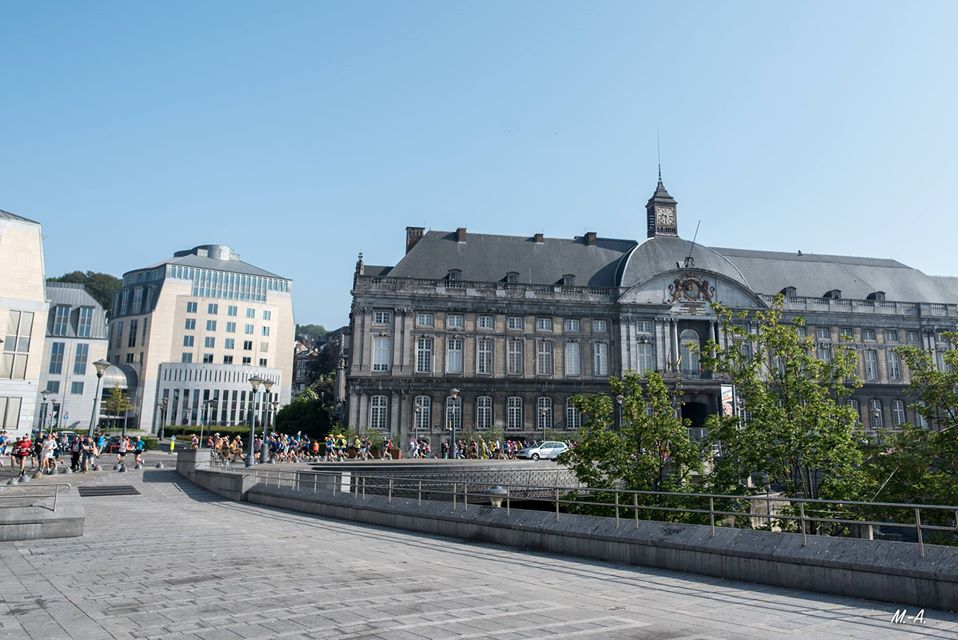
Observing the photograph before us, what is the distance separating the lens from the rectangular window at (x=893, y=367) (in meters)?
61.4

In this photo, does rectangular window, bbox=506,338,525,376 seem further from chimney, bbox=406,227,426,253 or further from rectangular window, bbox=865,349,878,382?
rectangular window, bbox=865,349,878,382

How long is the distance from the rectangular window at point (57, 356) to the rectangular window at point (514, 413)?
207 feet

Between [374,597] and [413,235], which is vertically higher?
[413,235]

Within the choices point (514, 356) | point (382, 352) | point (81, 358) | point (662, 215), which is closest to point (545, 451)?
point (514, 356)

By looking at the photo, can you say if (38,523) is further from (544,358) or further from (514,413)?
(544,358)

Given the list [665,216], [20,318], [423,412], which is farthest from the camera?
[665,216]

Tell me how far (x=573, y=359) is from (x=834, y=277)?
29.6 metres

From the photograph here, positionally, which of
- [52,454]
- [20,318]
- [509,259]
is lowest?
[52,454]

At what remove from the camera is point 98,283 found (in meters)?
135

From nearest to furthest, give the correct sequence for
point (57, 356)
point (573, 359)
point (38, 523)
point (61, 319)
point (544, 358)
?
1. point (38, 523)
2. point (544, 358)
3. point (573, 359)
4. point (57, 356)
5. point (61, 319)

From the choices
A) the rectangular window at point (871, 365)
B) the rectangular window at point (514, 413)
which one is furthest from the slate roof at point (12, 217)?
the rectangular window at point (871, 365)

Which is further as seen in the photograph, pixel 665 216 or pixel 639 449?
pixel 665 216

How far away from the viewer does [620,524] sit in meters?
12.1

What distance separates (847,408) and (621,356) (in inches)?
1446
